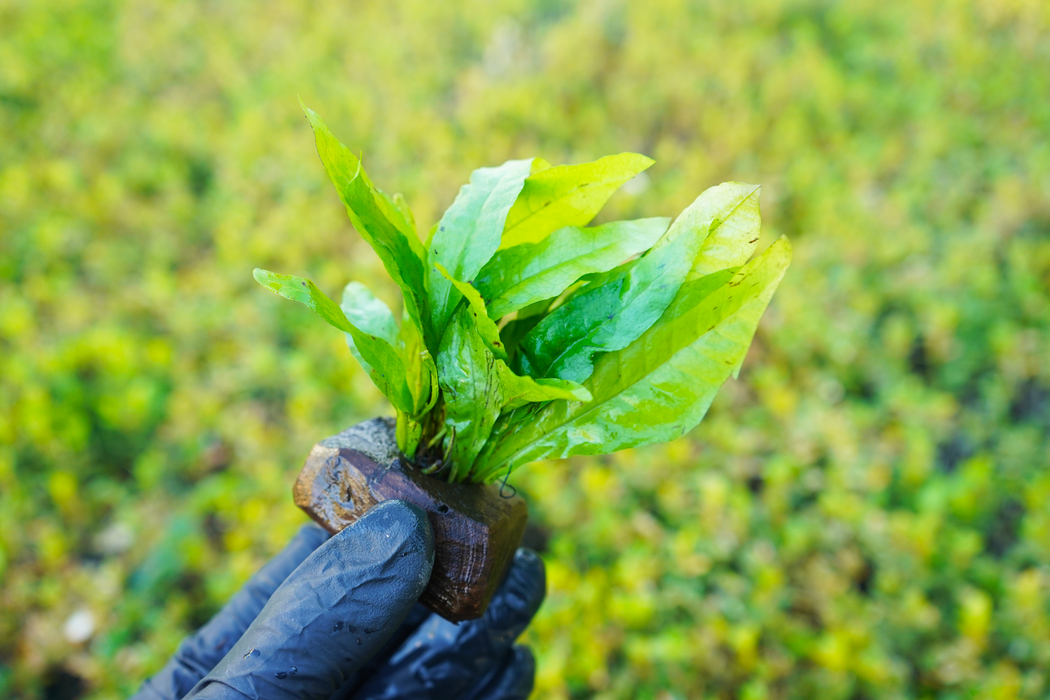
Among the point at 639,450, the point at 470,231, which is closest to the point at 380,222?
the point at 470,231

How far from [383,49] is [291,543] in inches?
149

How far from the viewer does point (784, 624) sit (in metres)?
1.63

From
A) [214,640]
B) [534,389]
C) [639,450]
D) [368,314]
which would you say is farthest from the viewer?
[639,450]

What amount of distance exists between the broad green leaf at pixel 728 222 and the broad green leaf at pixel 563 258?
0.06 m

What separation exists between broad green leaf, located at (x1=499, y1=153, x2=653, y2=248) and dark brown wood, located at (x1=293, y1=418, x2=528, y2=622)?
0.42 m

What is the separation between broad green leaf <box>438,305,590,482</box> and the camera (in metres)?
0.86

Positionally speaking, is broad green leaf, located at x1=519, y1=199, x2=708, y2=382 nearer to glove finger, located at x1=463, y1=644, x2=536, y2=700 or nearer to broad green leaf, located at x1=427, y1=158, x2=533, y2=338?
broad green leaf, located at x1=427, y1=158, x2=533, y2=338

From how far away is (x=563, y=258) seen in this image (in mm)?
902

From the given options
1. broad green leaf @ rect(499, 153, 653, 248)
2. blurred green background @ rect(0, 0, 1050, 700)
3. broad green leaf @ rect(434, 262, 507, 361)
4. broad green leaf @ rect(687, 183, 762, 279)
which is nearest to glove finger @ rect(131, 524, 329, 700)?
blurred green background @ rect(0, 0, 1050, 700)

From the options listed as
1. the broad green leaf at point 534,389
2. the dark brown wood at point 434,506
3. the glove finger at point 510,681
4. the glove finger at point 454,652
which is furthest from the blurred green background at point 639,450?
the broad green leaf at point 534,389

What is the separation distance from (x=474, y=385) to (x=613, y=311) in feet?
0.79

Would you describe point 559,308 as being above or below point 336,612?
above

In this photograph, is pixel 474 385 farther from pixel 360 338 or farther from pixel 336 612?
pixel 336 612

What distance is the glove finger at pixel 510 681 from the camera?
4.37ft
